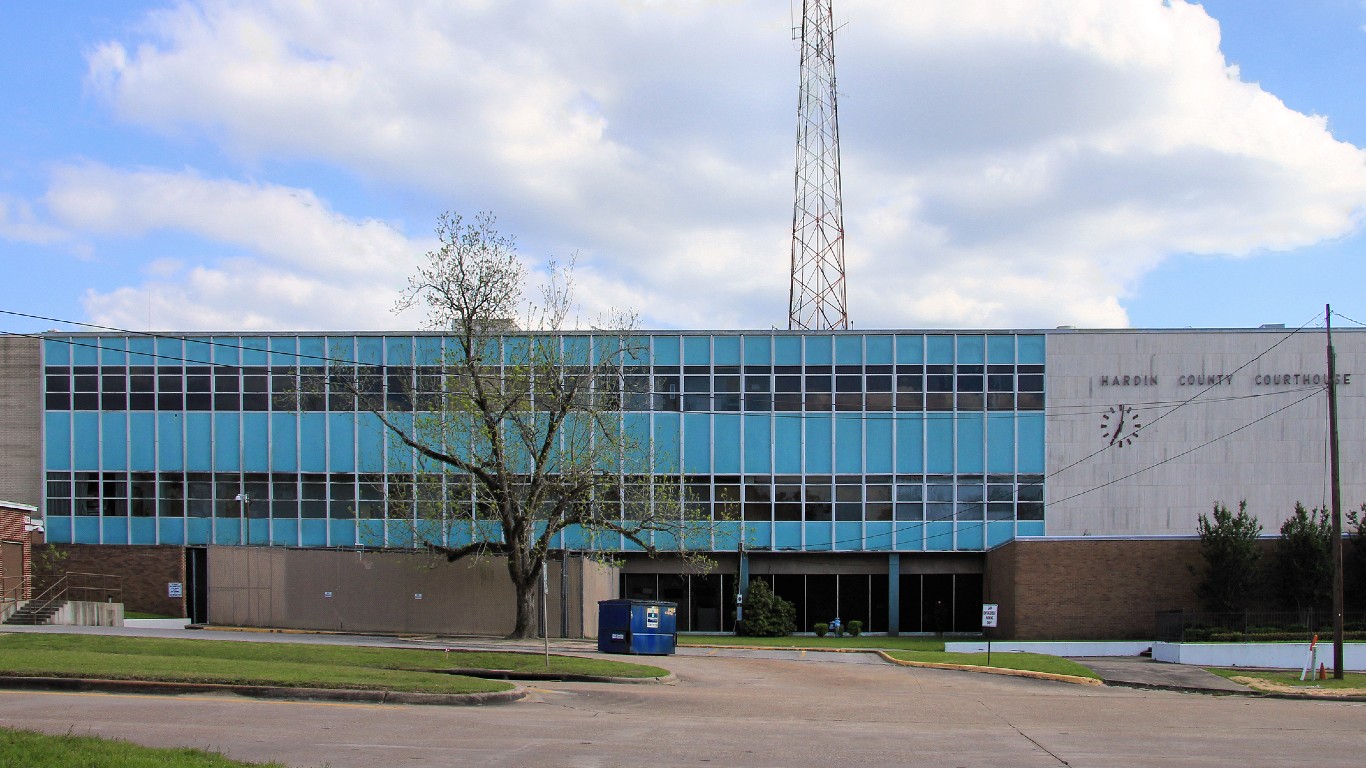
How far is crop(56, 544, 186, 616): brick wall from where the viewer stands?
42.4 meters

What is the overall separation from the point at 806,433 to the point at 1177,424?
49.5ft

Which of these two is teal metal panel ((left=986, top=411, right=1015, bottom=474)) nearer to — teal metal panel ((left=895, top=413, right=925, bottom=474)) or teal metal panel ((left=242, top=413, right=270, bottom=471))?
teal metal panel ((left=895, top=413, right=925, bottom=474))

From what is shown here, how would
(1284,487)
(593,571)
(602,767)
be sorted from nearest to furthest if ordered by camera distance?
1. (602,767)
2. (593,571)
3. (1284,487)

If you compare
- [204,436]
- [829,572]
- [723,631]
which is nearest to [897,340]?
[829,572]

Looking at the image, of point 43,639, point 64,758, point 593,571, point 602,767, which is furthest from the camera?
point 593,571

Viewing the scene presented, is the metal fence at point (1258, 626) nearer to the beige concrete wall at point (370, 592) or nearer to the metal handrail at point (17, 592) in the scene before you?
the beige concrete wall at point (370, 592)

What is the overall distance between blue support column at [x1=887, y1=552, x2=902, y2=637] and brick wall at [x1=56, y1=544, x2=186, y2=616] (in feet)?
89.6

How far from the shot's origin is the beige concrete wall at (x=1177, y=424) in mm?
48406

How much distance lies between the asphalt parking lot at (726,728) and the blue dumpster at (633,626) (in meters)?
7.39

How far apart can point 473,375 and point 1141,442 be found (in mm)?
29947

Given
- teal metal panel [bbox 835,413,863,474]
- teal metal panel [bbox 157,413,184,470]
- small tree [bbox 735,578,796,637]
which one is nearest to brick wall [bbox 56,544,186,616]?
teal metal panel [bbox 157,413,184,470]

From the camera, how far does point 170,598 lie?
4231 centimetres

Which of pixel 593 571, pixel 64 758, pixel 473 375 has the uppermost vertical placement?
pixel 473 375

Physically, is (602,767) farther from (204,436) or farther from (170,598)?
(204,436)
